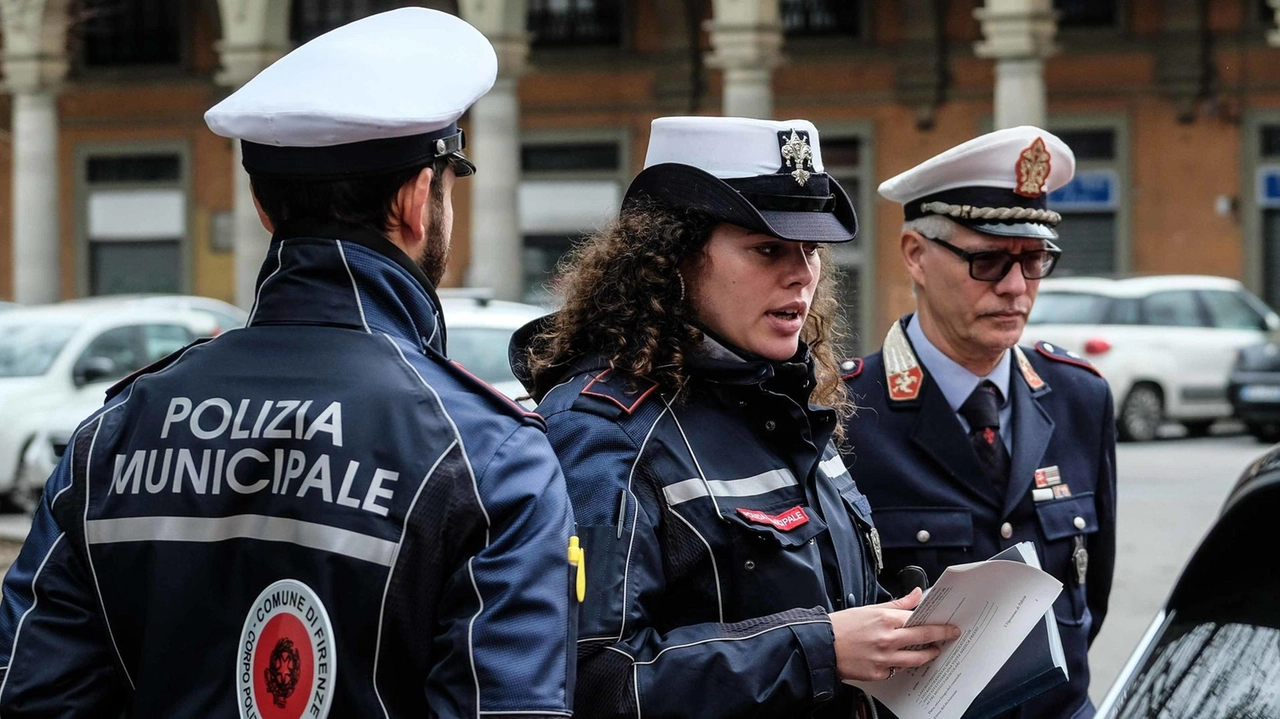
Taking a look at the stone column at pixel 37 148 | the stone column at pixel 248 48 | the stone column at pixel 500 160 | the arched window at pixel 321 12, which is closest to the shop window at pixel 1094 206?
the stone column at pixel 500 160

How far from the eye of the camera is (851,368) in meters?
3.70

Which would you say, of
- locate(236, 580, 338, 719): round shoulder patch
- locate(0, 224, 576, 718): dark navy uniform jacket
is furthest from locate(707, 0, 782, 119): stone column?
locate(236, 580, 338, 719): round shoulder patch

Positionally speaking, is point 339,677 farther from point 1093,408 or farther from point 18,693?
point 1093,408

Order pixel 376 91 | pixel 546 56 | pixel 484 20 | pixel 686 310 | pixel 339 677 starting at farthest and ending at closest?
pixel 546 56, pixel 484 20, pixel 686 310, pixel 376 91, pixel 339 677

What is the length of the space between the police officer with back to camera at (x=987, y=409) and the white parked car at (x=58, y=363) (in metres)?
9.32

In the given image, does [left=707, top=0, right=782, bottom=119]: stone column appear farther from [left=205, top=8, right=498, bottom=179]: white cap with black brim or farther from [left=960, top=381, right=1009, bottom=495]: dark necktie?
[left=205, top=8, right=498, bottom=179]: white cap with black brim

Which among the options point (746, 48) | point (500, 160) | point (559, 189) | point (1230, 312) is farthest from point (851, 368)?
point (559, 189)

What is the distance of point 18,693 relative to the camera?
221 centimetres

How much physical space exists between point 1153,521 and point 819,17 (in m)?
15.6

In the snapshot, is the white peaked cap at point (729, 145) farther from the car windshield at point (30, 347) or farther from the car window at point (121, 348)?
the car window at point (121, 348)

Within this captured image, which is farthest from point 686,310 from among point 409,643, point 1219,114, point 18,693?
point 1219,114

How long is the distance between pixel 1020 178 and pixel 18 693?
224 centimetres

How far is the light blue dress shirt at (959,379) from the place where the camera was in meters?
3.58

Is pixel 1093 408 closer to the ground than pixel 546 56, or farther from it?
closer to the ground
